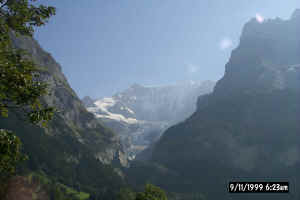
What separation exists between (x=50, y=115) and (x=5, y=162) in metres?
3.50

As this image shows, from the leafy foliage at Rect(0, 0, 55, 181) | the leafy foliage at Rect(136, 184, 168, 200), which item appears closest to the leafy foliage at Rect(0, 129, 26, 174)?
the leafy foliage at Rect(0, 0, 55, 181)

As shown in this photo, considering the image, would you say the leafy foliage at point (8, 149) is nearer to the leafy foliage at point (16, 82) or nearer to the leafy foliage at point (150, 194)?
the leafy foliage at point (16, 82)

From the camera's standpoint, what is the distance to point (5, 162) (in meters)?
13.1

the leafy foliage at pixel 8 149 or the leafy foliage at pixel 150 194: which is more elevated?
the leafy foliage at pixel 8 149

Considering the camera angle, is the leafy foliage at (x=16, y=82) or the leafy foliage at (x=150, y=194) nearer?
the leafy foliage at (x=16, y=82)

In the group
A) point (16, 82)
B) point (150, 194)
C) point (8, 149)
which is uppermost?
point (16, 82)

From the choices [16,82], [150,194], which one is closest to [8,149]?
[16,82]

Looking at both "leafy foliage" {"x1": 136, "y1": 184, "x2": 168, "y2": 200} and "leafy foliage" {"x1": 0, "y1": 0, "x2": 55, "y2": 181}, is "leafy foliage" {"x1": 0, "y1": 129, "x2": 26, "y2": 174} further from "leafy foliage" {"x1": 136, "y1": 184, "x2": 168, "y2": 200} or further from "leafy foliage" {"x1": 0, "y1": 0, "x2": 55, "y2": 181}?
"leafy foliage" {"x1": 136, "y1": 184, "x2": 168, "y2": 200}

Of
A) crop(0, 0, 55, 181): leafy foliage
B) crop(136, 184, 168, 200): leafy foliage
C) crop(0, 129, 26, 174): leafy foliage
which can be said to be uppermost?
crop(0, 0, 55, 181): leafy foliage

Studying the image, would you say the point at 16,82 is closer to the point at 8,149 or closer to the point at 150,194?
the point at 8,149

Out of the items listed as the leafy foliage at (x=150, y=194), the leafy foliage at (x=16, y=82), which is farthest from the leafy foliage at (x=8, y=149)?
the leafy foliage at (x=150, y=194)

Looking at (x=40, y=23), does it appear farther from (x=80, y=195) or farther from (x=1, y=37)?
(x=80, y=195)

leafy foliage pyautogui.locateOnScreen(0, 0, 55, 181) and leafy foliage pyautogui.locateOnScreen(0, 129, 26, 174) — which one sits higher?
leafy foliage pyautogui.locateOnScreen(0, 0, 55, 181)

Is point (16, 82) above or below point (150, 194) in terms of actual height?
above
